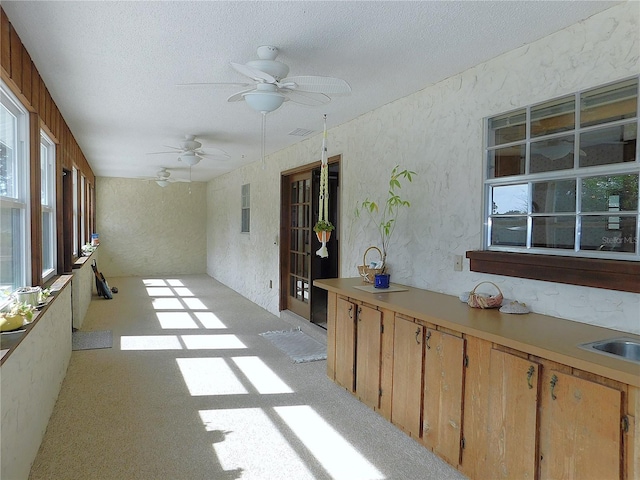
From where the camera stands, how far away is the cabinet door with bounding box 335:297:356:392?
3.32 meters

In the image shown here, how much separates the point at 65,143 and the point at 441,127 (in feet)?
13.3

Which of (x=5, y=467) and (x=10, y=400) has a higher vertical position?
(x=10, y=400)

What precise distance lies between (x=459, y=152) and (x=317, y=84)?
4.03 ft

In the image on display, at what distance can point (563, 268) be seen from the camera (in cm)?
228

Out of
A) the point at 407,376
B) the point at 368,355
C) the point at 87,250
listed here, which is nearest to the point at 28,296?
the point at 368,355

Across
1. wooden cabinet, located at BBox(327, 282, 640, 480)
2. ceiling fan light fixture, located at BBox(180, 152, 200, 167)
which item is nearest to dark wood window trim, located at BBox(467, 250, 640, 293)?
wooden cabinet, located at BBox(327, 282, 640, 480)

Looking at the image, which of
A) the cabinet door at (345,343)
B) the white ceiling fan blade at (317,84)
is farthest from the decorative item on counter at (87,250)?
the white ceiling fan blade at (317,84)

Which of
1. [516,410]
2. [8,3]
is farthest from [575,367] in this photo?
[8,3]

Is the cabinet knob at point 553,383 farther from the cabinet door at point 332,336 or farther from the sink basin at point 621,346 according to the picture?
the cabinet door at point 332,336

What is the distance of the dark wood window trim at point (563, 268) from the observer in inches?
78.5

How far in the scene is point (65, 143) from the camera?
15.3ft

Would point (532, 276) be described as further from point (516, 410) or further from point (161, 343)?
point (161, 343)

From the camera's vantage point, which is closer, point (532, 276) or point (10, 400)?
point (10, 400)

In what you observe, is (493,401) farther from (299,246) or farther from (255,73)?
(299,246)
